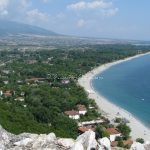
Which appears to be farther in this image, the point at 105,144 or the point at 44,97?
the point at 44,97

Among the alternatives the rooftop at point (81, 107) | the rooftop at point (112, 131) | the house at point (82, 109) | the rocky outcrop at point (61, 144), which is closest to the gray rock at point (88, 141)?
the rocky outcrop at point (61, 144)

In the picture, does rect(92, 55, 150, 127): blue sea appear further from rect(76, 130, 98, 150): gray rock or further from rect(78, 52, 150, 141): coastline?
rect(76, 130, 98, 150): gray rock

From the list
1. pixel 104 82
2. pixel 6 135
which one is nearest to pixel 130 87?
pixel 104 82

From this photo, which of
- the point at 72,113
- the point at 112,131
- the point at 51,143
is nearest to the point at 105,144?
the point at 51,143

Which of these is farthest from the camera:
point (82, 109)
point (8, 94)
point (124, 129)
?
point (8, 94)

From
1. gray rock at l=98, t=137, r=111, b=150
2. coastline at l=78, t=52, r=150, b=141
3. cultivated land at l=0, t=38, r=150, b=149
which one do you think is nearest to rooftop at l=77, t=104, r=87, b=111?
cultivated land at l=0, t=38, r=150, b=149

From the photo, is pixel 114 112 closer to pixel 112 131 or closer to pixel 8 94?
pixel 112 131

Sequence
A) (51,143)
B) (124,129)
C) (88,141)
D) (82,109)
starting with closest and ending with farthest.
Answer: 1. (88,141)
2. (51,143)
3. (124,129)
4. (82,109)

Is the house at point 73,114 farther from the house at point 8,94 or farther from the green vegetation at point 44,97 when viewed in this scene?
the house at point 8,94
